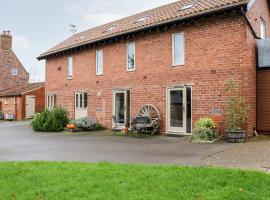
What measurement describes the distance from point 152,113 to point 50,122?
6.41 meters

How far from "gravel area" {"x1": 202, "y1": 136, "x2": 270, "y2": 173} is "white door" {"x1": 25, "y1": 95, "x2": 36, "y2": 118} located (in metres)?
26.5

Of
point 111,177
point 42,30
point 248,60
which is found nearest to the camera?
point 111,177

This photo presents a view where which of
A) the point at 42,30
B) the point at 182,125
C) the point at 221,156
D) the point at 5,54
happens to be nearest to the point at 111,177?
the point at 221,156

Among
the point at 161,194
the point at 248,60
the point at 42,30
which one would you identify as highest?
the point at 42,30

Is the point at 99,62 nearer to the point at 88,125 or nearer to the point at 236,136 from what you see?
the point at 88,125

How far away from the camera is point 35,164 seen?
8281 mm

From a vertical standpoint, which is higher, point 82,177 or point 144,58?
point 144,58

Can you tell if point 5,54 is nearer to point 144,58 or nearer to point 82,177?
point 144,58

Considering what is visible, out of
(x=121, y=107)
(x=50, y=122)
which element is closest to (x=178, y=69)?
(x=121, y=107)

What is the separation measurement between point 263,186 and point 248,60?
8.50m

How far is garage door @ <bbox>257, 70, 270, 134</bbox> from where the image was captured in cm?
1424

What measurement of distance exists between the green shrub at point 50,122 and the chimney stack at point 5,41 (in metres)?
24.5

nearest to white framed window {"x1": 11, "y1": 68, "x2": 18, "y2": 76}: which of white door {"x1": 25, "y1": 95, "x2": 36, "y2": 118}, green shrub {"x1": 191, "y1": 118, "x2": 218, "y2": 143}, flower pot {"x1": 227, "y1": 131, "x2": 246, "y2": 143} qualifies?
white door {"x1": 25, "y1": 95, "x2": 36, "y2": 118}

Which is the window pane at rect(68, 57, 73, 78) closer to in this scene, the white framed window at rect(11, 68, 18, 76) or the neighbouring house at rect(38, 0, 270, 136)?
the neighbouring house at rect(38, 0, 270, 136)
